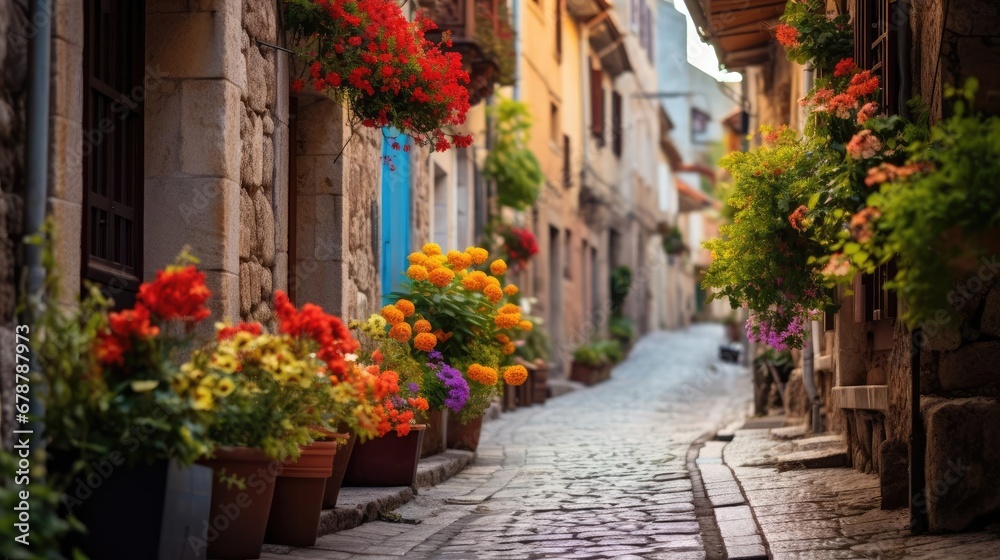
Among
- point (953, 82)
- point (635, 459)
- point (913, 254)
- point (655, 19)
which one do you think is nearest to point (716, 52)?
point (635, 459)

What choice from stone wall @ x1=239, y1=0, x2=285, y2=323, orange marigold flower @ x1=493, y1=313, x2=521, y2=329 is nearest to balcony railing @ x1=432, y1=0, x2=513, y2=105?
orange marigold flower @ x1=493, y1=313, x2=521, y2=329

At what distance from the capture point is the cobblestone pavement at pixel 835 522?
5969mm

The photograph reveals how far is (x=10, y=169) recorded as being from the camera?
4.85m

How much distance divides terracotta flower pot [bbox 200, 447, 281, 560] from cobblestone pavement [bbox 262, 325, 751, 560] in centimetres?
30

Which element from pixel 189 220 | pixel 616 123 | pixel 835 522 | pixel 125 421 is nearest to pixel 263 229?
pixel 189 220

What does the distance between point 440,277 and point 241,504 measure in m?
4.19

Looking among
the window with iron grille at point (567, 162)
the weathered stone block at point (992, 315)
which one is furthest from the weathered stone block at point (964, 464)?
the window with iron grille at point (567, 162)

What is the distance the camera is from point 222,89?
6.68 meters

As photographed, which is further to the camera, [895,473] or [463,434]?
[463,434]

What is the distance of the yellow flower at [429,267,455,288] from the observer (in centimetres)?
978

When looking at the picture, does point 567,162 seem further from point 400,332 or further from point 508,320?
point 400,332

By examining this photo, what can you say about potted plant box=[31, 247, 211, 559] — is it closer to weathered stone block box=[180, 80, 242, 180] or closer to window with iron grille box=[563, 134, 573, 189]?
weathered stone block box=[180, 80, 242, 180]

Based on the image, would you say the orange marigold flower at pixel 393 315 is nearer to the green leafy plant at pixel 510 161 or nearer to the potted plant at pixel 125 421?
the potted plant at pixel 125 421

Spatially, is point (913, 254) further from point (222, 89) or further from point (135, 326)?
point (222, 89)
